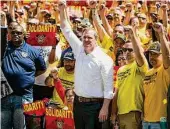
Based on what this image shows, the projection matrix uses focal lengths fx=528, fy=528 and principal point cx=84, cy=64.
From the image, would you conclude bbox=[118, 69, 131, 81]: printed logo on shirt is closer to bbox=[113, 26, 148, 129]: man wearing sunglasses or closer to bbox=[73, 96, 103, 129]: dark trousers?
bbox=[113, 26, 148, 129]: man wearing sunglasses

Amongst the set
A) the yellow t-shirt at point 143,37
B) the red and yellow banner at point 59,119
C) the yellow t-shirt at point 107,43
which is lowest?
the red and yellow banner at point 59,119

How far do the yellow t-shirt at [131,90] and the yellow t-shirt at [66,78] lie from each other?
44.4 inches

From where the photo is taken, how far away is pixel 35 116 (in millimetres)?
6824

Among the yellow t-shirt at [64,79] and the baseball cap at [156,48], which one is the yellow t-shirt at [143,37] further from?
the baseball cap at [156,48]

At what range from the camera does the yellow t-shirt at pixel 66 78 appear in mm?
6921

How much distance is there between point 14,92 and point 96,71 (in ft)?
4.11

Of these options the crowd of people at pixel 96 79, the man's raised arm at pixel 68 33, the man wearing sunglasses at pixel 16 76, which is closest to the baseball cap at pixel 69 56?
the crowd of people at pixel 96 79

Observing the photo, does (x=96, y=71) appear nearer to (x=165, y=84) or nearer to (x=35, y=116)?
(x=165, y=84)

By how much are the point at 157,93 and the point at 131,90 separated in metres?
0.36

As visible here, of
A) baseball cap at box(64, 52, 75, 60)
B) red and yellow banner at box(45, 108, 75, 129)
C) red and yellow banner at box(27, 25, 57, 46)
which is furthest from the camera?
red and yellow banner at box(27, 25, 57, 46)

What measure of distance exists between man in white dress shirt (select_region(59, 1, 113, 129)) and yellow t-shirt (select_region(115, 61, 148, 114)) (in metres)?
0.20

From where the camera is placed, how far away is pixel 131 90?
583 centimetres

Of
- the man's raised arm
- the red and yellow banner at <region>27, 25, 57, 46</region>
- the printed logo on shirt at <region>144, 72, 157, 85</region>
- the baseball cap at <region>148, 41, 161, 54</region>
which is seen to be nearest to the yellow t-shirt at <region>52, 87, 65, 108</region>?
the red and yellow banner at <region>27, 25, 57, 46</region>

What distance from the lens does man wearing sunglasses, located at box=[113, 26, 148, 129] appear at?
5727 millimetres
